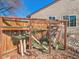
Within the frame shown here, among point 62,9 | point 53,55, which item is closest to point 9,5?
point 62,9

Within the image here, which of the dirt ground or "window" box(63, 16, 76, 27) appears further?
"window" box(63, 16, 76, 27)

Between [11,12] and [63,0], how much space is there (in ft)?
33.2

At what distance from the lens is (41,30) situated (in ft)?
37.7

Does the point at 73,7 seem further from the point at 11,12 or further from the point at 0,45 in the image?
the point at 0,45

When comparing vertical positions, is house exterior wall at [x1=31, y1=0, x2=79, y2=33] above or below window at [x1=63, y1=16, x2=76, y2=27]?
above

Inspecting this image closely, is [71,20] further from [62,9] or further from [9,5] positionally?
[9,5]

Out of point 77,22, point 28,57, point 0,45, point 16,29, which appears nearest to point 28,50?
point 28,57

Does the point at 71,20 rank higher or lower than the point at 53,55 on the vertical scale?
higher

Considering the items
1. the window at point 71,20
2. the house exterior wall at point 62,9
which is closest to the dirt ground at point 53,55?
the window at point 71,20

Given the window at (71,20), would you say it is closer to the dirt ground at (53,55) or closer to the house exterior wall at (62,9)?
the house exterior wall at (62,9)

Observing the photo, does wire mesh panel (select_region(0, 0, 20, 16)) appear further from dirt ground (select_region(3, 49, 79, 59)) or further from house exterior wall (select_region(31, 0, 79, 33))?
dirt ground (select_region(3, 49, 79, 59))

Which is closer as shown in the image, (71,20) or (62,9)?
(71,20)

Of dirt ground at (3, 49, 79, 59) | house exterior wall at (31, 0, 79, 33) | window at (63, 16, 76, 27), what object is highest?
house exterior wall at (31, 0, 79, 33)

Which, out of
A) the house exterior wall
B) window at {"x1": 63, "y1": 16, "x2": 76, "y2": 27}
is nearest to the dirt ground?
window at {"x1": 63, "y1": 16, "x2": 76, "y2": 27}
